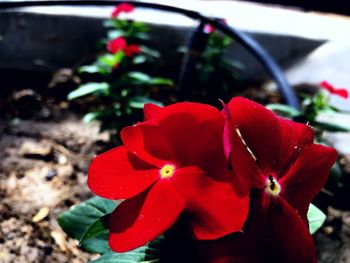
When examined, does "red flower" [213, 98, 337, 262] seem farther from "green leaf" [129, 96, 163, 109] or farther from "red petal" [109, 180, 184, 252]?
"green leaf" [129, 96, 163, 109]

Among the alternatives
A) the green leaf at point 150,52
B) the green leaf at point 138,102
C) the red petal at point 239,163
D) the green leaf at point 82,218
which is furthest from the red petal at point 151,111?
the green leaf at point 150,52

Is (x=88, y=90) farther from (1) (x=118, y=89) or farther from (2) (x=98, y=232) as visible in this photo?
(2) (x=98, y=232)

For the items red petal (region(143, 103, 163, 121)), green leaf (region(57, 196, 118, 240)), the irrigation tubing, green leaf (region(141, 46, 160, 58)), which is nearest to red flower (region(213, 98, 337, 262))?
red petal (region(143, 103, 163, 121))

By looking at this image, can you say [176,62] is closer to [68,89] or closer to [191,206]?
[68,89]

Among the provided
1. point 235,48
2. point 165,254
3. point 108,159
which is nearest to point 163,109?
point 108,159

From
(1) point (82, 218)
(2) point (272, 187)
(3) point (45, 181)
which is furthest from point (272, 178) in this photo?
(3) point (45, 181)

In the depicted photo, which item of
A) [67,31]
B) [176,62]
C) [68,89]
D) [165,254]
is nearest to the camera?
[165,254]

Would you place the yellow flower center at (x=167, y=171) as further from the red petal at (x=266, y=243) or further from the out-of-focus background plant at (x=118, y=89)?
the out-of-focus background plant at (x=118, y=89)
